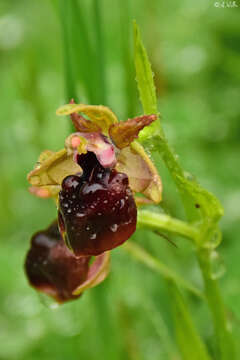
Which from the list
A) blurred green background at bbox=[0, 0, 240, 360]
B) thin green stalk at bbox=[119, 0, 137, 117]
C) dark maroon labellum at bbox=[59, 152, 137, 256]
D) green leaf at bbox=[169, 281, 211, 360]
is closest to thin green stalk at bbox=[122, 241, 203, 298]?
green leaf at bbox=[169, 281, 211, 360]

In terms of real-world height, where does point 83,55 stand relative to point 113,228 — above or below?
above

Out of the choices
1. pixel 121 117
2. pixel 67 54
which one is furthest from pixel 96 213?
pixel 121 117

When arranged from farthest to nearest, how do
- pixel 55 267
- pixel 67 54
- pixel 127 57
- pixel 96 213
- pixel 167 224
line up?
pixel 127 57
pixel 67 54
pixel 55 267
pixel 167 224
pixel 96 213

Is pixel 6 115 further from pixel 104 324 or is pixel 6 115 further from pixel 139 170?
pixel 139 170

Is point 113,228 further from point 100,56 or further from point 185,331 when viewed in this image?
point 100,56

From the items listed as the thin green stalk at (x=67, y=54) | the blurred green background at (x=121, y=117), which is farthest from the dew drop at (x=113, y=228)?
the thin green stalk at (x=67, y=54)

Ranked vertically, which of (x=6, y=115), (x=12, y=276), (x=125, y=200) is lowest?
(x=12, y=276)

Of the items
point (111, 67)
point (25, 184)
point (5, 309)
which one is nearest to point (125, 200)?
point (5, 309)
